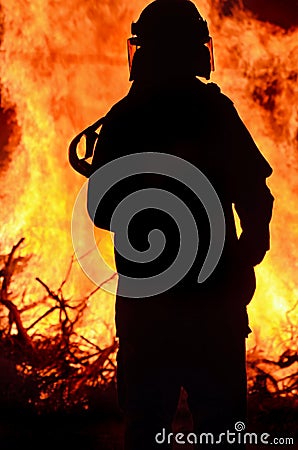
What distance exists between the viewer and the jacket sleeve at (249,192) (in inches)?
99.6

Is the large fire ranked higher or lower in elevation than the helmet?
higher

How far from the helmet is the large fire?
1651 mm

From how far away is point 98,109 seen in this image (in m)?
4.34

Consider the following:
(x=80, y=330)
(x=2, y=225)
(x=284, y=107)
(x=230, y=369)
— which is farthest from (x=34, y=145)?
(x=230, y=369)

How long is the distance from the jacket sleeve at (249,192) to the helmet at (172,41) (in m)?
0.21

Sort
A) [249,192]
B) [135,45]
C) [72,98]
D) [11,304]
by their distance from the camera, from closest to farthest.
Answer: [249,192], [135,45], [11,304], [72,98]

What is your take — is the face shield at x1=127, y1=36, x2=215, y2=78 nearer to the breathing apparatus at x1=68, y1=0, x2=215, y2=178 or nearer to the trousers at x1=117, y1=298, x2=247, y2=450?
the breathing apparatus at x1=68, y1=0, x2=215, y2=178

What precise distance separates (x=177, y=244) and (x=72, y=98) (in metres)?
1.97

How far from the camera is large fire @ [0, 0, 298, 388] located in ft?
13.9

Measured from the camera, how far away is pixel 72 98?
4324 millimetres

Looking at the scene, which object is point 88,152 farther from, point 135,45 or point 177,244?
point 177,244

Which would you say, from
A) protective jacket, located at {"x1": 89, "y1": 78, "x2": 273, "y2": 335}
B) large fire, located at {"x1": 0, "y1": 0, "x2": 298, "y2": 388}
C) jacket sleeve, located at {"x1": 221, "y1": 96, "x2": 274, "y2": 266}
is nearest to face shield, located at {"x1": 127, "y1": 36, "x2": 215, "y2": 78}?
protective jacket, located at {"x1": 89, "y1": 78, "x2": 273, "y2": 335}

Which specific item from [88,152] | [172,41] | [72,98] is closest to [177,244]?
[88,152]

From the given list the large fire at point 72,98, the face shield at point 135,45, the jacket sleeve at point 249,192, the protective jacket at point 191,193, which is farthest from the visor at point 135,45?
the large fire at point 72,98
